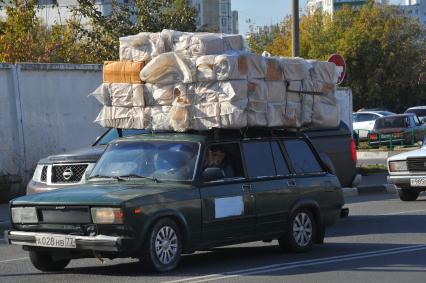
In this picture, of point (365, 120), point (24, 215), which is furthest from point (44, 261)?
point (365, 120)

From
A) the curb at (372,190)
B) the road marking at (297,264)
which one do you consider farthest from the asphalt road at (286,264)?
the curb at (372,190)

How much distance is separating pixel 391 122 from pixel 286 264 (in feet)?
105

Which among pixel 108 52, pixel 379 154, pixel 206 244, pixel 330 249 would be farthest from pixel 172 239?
pixel 379 154

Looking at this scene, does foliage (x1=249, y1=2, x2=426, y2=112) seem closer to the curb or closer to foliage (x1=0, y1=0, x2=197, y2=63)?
foliage (x1=0, y1=0, x2=197, y2=63)

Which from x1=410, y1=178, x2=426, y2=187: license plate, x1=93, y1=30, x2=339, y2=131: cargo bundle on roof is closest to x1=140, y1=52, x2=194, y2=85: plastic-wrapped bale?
x1=93, y1=30, x2=339, y2=131: cargo bundle on roof

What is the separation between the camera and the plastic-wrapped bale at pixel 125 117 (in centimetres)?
1124

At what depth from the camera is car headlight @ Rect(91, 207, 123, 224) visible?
9.29 meters

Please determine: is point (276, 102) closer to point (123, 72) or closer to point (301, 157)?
point (301, 157)

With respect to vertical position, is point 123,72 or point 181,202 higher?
point 123,72

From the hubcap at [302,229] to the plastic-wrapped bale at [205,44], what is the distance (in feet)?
7.34

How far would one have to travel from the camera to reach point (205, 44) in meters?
10.9

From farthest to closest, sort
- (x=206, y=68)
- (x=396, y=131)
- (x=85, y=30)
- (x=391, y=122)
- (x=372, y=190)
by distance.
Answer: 1. (x=391, y=122)
2. (x=396, y=131)
3. (x=85, y=30)
4. (x=372, y=190)
5. (x=206, y=68)

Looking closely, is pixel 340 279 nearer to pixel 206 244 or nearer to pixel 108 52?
pixel 206 244

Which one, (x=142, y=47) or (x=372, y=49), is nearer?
(x=142, y=47)
